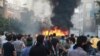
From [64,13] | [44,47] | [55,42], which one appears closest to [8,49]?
[44,47]

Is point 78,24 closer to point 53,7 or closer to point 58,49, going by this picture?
point 53,7

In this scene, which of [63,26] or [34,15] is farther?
[34,15]

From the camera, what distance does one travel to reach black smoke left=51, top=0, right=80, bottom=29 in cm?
5234

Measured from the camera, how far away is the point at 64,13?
53094 millimetres

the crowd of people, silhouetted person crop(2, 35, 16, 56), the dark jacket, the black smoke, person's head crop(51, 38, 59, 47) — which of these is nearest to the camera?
the crowd of people

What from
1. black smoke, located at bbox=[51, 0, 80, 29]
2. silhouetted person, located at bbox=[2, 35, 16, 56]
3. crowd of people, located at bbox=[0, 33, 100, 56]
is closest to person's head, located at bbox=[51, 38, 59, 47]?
crowd of people, located at bbox=[0, 33, 100, 56]

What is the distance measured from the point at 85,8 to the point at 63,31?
62.1 meters

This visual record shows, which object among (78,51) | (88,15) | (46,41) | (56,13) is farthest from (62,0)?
(88,15)

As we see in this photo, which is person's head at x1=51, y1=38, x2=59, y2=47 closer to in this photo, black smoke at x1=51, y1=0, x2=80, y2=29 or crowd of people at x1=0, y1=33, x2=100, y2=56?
crowd of people at x1=0, y1=33, x2=100, y2=56

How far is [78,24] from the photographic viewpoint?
111125 mm

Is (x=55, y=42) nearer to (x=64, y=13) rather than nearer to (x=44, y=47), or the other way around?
(x=44, y=47)

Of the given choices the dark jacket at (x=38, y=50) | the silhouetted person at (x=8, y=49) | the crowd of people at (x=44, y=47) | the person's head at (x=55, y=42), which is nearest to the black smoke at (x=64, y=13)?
the crowd of people at (x=44, y=47)

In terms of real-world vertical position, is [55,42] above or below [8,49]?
below

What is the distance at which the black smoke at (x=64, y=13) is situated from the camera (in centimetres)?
5234
